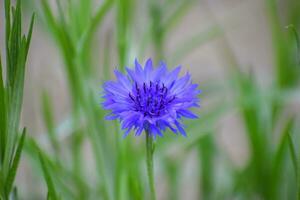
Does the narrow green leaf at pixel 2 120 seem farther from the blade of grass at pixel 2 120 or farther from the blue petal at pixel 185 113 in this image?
the blue petal at pixel 185 113

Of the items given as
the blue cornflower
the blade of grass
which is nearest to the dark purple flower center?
the blue cornflower

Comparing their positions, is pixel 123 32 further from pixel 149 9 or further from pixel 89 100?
pixel 149 9

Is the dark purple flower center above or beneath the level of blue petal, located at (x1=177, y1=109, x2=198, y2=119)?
above

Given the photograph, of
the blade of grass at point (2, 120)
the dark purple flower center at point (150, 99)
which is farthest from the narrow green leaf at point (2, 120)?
the dark purple flower center at point (150, 99)

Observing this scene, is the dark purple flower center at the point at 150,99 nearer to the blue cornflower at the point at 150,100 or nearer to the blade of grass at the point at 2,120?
the blue cornflower at the point at 150,100

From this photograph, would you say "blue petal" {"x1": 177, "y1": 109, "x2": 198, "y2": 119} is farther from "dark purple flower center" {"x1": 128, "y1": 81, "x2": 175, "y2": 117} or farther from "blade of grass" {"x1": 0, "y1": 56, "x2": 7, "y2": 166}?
"blade of grass" {"x1": 0, "y1": 56, "x2": 7, "y2": 166}

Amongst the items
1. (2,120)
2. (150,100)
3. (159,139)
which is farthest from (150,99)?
(159,139)

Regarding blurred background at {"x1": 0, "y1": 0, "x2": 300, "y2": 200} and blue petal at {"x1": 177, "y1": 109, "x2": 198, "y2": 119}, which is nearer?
blue petal at {"x1": 177, "y1": 109, "x2": 198, "y2": 119}

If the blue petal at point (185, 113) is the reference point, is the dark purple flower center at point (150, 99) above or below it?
above

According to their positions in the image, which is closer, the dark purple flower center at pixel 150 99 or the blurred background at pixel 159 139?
the dark purple flower center at pixel 150 99
